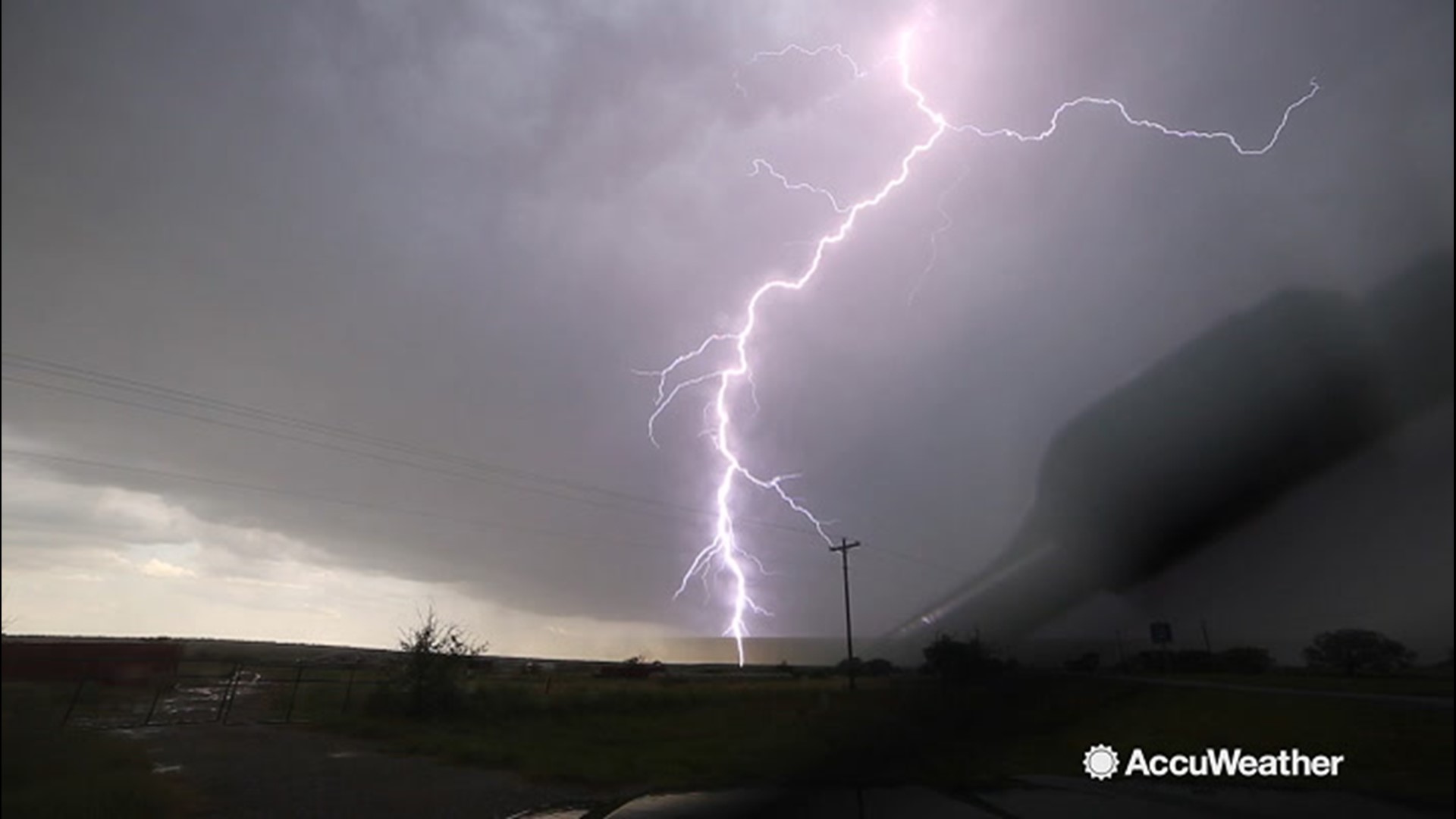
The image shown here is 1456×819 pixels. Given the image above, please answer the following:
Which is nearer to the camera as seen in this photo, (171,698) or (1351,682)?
(1351,682)

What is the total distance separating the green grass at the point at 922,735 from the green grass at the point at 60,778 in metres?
6.32

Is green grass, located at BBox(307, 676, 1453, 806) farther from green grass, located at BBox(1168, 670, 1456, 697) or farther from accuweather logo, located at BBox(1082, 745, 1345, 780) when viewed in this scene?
green grass, located at BBox(1168, 670, 1456, 697)

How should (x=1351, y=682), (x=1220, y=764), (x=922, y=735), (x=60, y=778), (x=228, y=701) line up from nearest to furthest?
(x=60, y=778), (x=1220, y=764), (x=1351, y=682), (x=922, y=735), (x=228, y=701)

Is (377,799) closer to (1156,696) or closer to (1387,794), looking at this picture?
(1387,794)

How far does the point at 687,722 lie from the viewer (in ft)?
76.3

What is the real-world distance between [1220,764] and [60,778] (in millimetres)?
17688

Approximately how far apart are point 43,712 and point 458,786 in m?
6.39

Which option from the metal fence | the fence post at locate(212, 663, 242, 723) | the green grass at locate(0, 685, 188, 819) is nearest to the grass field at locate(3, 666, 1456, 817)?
the green grass at locate(0, 685, 188, 819)

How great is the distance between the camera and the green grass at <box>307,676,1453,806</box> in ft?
37.2

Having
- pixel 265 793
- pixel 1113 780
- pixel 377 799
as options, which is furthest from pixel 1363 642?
pixel 265 793

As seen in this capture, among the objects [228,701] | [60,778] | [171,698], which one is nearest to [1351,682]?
[60,778]

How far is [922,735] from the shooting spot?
15992 mm

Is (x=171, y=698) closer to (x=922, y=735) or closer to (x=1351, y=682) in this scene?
(x=922, y=735)

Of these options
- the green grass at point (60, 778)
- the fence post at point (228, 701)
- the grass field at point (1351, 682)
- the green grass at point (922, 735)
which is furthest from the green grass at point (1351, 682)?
the fence post at point (228, 701)
